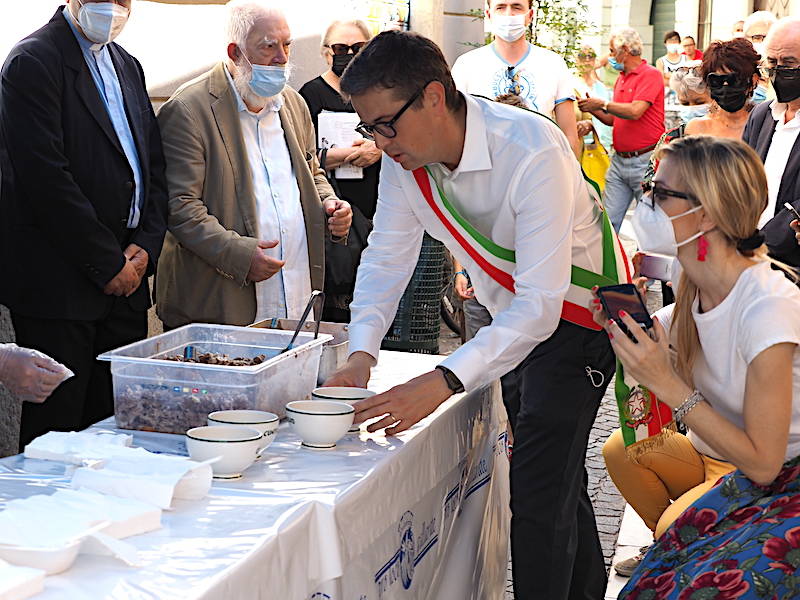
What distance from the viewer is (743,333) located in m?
2.21

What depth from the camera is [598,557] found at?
2.77 meters

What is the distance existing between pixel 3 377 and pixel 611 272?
1.44 m

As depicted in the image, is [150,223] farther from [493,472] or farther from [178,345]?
[493,472]

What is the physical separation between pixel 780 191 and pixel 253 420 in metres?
2.76

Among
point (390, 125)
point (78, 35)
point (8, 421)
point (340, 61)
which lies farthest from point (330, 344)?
point (340, 61)

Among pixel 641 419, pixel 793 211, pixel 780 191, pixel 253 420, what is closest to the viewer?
pixel 253 420

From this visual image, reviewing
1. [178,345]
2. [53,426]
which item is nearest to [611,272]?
[178,345]

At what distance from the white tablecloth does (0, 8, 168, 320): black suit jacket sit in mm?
948

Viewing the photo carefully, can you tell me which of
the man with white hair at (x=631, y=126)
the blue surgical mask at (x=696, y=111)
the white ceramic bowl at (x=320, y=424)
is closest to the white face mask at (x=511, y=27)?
the blue surgical mask at (x=696, y=111)

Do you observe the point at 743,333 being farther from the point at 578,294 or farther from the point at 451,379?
the point at 451,379

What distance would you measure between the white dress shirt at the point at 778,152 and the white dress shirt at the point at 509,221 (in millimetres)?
1734

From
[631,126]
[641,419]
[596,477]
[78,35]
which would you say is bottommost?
[596,477]

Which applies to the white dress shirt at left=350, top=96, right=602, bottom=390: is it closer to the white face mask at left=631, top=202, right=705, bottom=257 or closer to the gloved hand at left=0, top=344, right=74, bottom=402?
the white face mask at left=631, top=202, right=705, bottom=257

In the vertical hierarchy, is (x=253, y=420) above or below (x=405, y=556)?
above
